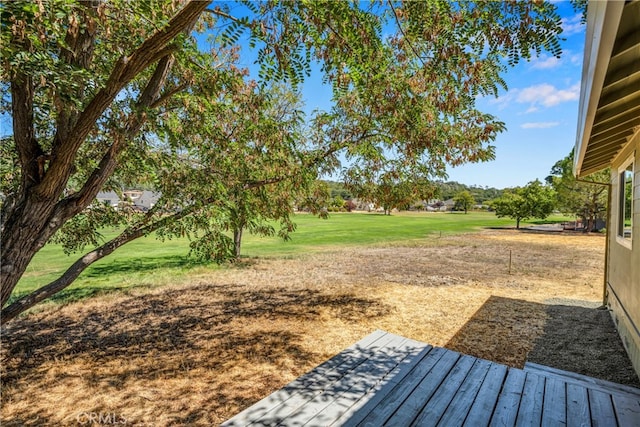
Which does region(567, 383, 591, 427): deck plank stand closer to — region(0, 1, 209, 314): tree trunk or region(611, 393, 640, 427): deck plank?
region(611, 393, 640, 427): deck plank

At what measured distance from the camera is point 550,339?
5.46 meters

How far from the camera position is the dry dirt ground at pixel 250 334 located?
3873mm

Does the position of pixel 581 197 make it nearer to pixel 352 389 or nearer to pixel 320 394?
pixel 352 389

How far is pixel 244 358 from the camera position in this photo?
488 centimetres

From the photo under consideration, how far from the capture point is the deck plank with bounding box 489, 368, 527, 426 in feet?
8.39

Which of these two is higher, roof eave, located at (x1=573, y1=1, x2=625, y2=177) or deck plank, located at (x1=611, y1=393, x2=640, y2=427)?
roof eave, located at (x1=573, y1=1, x2=625, y2=177)

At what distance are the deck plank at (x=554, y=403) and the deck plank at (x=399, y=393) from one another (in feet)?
3.26

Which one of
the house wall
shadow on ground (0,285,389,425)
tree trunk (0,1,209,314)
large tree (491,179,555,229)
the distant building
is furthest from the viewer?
large tree (491,179,555,229)

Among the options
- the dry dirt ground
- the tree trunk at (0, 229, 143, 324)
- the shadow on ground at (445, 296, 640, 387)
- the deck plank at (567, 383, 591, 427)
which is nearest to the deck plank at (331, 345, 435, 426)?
the deck plank at (567, 383, 591, 427)

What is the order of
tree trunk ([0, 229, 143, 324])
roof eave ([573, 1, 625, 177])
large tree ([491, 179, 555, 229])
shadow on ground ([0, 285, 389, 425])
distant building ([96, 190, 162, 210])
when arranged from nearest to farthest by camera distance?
roof eave ([573, 1, 625, 177])
tree trunk ([0, 229, 143, 324])
shadow on ground ([0, 285, 389, 425])
distant building ([96, 190, 162, 210])
large tree ([491, 179, 555, 229])

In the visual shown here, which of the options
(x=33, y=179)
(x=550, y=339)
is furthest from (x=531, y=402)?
(x=33, y=179)

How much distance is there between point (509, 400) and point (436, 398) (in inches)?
24.9

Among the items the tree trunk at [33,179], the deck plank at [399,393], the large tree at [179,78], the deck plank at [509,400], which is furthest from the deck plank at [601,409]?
the tree trunk at [33,179]

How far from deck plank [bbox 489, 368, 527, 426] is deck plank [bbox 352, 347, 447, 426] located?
0.68 meters
